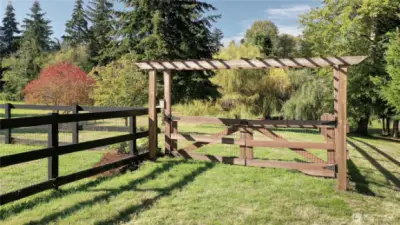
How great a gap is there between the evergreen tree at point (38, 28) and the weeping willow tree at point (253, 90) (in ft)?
101

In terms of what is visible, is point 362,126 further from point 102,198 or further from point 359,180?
point 102,198

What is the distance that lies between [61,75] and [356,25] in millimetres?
16027

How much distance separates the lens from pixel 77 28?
44.4 meters

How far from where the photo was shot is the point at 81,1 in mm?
45656

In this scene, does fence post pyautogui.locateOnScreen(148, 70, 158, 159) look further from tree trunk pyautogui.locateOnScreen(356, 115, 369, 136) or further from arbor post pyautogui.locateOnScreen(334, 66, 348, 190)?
tree trunk pyautogui.locateOnScreen(356, 115, 369, 136)

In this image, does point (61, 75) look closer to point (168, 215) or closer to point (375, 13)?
point (168, 215)

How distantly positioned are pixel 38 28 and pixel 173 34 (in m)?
33.4

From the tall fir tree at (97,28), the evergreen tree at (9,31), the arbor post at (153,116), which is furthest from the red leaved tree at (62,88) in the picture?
the evergreen tree at (9,31)

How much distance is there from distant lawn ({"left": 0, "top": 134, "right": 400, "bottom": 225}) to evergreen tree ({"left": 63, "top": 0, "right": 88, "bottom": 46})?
41.1 meters

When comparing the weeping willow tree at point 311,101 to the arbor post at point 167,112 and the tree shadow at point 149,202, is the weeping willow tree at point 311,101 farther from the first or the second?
the tree shadow at point 149,202

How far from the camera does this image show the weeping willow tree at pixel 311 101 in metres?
19.3

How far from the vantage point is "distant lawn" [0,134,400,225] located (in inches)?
152

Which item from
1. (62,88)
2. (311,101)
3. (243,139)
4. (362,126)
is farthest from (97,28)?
(243,139)

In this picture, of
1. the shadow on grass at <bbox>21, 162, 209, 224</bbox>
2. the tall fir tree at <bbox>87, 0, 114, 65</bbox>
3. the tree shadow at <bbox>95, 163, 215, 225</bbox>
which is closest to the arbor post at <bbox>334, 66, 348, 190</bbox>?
the tree shadow at <bbox>95, 163, 215, 225</bbox>
